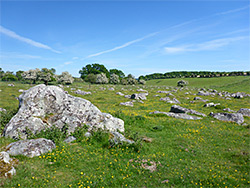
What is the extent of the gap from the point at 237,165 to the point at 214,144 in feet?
11.4

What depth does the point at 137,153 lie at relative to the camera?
41.0 feet

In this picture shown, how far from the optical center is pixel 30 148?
11.1 meters

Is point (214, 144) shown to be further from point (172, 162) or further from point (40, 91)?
point (40, 91)

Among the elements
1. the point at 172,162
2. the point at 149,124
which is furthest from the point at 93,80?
the point at 172,162

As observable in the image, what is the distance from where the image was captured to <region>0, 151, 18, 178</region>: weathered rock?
8655mm

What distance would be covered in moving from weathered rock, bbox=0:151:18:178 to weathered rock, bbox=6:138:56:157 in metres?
1.11

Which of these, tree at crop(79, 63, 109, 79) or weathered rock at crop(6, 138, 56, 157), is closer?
weathered rock at crop(6, 138, 56, 157)

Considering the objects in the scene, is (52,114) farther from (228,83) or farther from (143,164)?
(228,83)

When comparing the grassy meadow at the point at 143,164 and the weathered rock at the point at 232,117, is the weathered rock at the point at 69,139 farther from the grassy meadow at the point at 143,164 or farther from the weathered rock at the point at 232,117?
the weathered rock at the point at 232,117

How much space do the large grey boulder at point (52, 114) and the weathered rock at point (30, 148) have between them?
2288 millimetres

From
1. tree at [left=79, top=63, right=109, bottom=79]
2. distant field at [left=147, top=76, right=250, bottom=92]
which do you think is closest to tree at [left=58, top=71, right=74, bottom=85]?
tree at [left=79, top=63, right=109, bottom=79]

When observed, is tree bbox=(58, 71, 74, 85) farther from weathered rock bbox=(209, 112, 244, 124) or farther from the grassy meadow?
weathered rock bbox=(209, 112, 244, 124)

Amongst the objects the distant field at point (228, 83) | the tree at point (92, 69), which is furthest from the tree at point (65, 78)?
the distant field at point (228, 83)

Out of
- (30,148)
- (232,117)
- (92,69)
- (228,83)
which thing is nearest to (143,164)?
(30,148)
